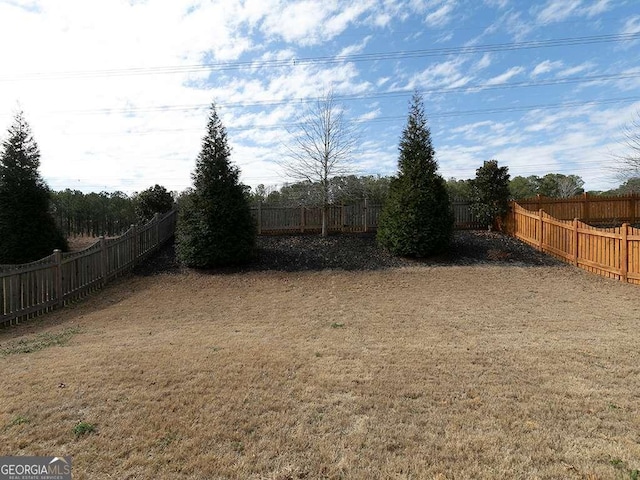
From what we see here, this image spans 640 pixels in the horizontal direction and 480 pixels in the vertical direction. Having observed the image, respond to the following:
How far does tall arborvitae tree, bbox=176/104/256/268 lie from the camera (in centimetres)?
1209

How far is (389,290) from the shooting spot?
9820 mm

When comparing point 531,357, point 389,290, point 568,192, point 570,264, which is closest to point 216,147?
point 389,290

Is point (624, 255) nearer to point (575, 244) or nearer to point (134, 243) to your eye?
point (575, 244)

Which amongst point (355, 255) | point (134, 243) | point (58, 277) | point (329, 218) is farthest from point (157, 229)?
point (355, 255)

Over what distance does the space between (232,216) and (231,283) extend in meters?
2.58

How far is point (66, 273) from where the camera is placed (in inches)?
369

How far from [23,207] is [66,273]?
10.2ft

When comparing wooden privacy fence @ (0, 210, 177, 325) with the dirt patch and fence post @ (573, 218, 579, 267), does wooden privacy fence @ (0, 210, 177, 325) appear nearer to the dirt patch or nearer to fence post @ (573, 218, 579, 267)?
the dirt patch

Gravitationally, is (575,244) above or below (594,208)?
below

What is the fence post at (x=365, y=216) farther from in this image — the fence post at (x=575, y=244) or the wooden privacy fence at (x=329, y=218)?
the fence post at (x=575, y=244)

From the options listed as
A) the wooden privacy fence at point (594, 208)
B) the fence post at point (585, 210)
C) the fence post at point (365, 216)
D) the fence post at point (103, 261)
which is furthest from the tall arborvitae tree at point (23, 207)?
the fence post at point (585, 210)

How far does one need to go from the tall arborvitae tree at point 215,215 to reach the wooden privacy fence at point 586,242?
1019cm

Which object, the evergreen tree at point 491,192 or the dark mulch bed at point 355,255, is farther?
the evergreen tree at point 491,192

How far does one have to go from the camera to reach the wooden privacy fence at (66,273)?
7.66 m
